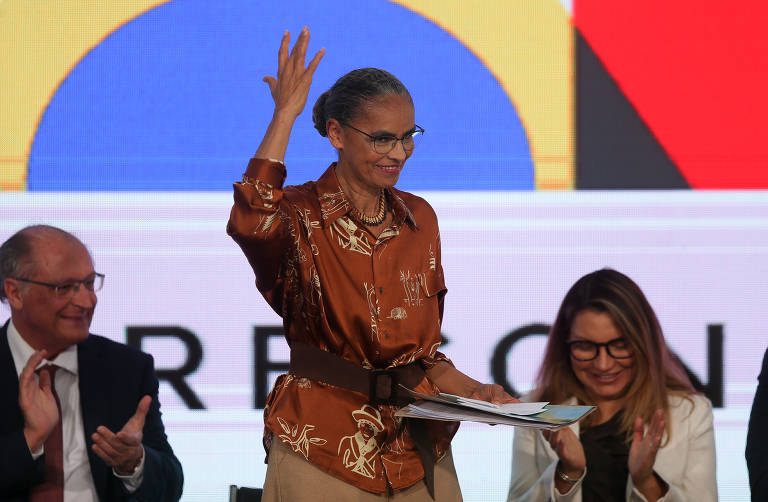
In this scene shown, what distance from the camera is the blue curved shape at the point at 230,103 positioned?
3.29 m

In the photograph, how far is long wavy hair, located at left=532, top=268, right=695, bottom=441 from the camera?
102 inches

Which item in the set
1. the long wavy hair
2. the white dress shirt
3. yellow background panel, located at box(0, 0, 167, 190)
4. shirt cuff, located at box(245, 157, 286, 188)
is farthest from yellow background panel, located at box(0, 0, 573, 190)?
shirt cuff, located at box(245, 157, 286, 188)

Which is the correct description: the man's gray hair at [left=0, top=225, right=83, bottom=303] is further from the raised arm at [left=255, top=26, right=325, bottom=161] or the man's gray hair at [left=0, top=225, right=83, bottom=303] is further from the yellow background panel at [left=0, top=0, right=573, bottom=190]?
the raised arm at [left=255, top=26, right=325, bottom=161]

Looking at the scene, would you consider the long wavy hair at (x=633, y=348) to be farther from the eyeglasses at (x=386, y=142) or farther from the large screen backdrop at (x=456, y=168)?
the eyeglasses at (x=386, y=142)

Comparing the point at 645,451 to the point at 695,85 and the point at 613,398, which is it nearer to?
the point at 613,398

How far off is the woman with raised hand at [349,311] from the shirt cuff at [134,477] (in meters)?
0.76

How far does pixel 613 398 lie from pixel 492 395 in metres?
0.97

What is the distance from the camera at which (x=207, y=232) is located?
328 cm

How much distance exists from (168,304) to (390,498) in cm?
174

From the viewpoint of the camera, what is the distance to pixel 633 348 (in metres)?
2.61

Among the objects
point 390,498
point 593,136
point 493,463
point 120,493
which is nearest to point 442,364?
point 390,498

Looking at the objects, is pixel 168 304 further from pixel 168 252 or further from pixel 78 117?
pixel 78 117

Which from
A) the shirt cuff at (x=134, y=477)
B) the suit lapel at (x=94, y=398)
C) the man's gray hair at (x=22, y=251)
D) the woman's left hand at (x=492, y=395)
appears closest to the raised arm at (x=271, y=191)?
the woman's left hand at (x=492, y=395)

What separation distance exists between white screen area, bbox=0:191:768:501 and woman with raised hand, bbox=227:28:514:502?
4.90ft
